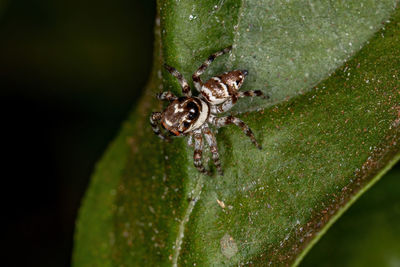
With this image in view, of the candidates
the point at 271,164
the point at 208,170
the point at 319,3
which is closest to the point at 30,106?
the point at 208,170

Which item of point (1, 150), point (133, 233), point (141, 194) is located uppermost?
point (141, 194)

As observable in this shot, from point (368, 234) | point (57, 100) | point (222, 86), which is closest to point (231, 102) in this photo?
point (222, 86)

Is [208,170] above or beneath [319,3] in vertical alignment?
beneath

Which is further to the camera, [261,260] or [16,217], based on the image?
[16,217]

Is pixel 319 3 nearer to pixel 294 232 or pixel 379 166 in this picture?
pixel 379 166

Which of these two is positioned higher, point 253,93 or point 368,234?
point 253,93

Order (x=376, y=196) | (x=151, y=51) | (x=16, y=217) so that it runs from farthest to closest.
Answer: (x=16, y=217) < (x=151, y=51) < (x=376, y=196)

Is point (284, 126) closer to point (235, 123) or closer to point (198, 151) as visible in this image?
point (235, 123)

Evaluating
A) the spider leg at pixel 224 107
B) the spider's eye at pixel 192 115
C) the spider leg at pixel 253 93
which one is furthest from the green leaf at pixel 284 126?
the spider's eye at pixel 192 115
